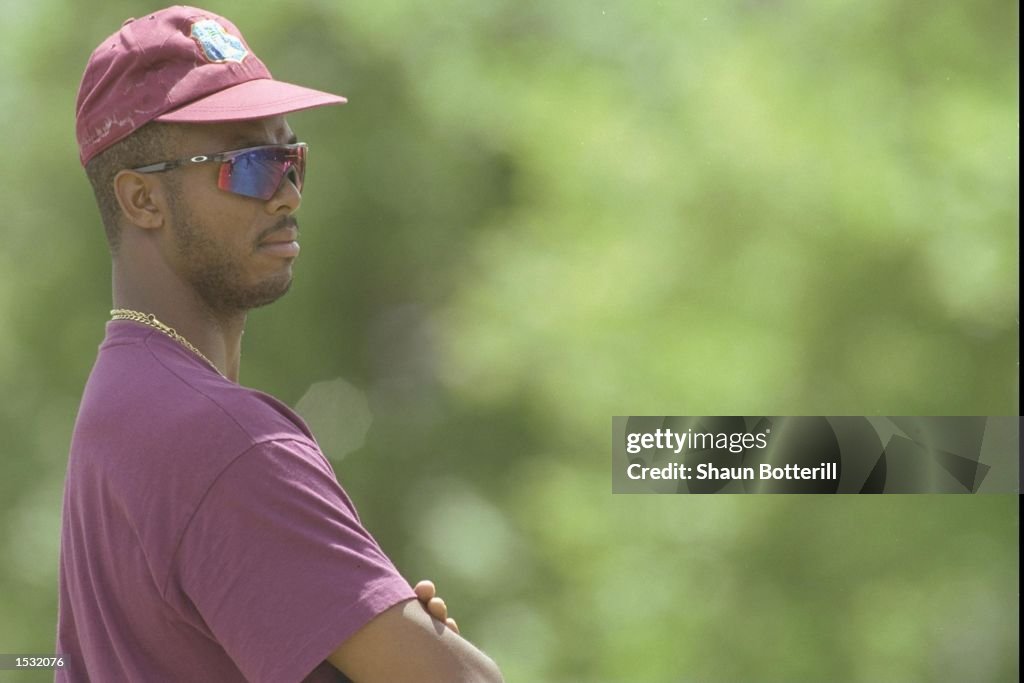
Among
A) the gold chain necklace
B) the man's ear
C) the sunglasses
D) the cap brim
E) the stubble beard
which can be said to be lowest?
the gold chain necklace

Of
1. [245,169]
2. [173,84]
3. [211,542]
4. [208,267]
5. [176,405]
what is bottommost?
[211,542]

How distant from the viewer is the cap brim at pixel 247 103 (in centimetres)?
178

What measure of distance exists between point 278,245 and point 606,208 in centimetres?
529

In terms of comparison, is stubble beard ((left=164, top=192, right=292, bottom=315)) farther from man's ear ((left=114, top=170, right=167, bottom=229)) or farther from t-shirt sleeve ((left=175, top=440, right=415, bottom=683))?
t-shirt sleeve ((left=175, top=440, right=415, bottom=683))

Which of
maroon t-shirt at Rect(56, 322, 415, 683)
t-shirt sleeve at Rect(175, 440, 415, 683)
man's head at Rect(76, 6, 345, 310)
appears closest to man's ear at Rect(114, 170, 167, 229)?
man's head at Rect(76, 6, 345, 310)

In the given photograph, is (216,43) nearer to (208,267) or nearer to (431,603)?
(208,267)

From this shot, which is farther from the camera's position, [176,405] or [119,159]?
[119,159]

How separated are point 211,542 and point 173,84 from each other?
2.14 feet

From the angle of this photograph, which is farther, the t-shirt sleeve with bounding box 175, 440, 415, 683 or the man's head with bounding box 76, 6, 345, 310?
the man's head with bounding box 76, 6, 345, 310

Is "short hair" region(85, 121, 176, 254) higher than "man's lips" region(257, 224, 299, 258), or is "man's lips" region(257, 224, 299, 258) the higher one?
"short hair" region(85, 121, 176, 254)

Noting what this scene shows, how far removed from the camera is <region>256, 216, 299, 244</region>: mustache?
188 cm

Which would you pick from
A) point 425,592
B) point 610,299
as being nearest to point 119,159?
point 425,592

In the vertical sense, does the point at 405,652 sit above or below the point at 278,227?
below

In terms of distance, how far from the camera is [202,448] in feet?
4.99
